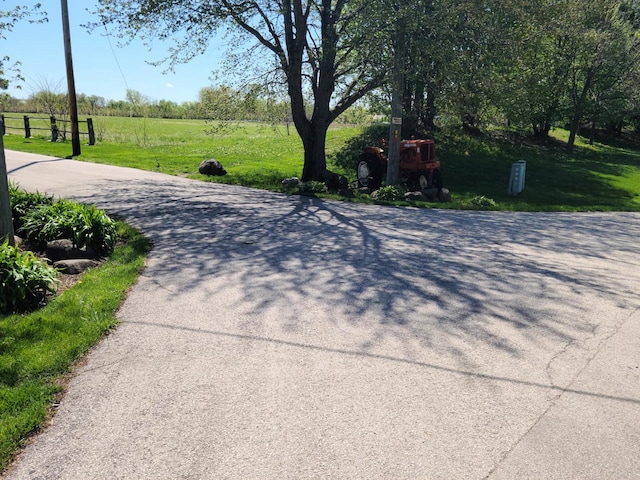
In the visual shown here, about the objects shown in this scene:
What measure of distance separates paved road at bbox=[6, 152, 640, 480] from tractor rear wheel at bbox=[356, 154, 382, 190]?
678cm

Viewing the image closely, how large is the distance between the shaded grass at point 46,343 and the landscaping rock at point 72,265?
0.22 metres

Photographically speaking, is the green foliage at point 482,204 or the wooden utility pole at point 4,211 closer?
the wooden utility pole at point 4,211

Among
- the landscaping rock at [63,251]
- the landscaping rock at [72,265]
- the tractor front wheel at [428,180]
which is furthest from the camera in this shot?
the tractor front wheel at [428,180]

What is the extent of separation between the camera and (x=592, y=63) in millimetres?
24922

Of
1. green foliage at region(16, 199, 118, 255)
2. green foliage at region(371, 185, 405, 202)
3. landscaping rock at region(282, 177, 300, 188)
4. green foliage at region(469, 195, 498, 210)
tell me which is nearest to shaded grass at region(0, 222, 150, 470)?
green foliage at region(16, 199, 118, 255)

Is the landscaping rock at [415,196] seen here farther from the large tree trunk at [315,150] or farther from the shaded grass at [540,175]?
the large tree trunk at [315,150]

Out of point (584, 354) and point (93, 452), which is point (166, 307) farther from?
point (584, 354)

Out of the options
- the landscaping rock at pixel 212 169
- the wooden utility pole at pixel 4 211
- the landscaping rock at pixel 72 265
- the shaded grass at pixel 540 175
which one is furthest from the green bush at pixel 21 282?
the landscaping rock at pixel 212 169

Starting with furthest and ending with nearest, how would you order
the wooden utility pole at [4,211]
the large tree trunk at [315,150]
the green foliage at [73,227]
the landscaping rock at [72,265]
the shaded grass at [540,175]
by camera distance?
1. the large tree trunk at [315,150]
2. the shaded grass at [540,175]
3. the green foliage at [73,227]
4. the landscaping rock at [72,265]
5. the wooden utility pole at [4,211]

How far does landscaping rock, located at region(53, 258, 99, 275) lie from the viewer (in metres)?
5.75

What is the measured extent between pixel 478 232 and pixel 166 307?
19.5 feet

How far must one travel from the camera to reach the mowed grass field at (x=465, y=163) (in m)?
14.4

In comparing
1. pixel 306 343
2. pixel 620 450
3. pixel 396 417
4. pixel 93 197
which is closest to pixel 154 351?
pixel 306 343

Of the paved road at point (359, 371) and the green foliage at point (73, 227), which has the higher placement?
the green foliage at point (73, 227)
